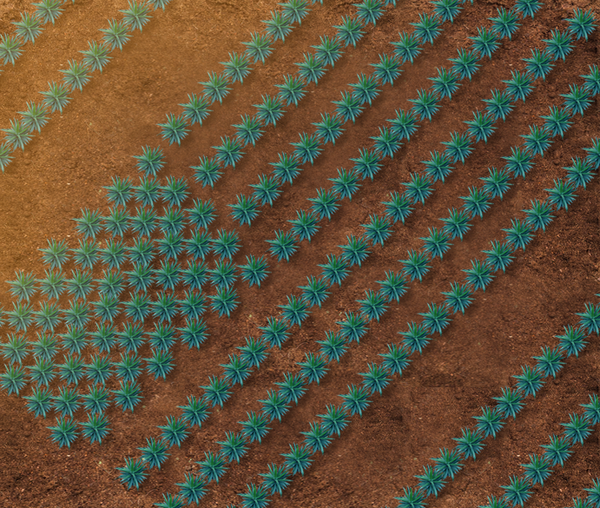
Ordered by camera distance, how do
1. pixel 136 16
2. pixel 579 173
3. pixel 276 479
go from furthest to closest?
pixel 136 16 < pixel 579 173 < pixel 276 479

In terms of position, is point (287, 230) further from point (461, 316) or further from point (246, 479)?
point (246, 479)

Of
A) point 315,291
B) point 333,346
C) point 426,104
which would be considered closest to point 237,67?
point 426,104

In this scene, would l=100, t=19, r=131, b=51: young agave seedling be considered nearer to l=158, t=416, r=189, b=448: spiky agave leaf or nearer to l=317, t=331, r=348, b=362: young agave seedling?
l=317, t=331, r=348, b=362: young agave seedling

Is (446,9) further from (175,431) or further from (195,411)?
(175,431)

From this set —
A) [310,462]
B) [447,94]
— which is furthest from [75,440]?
[447,94]

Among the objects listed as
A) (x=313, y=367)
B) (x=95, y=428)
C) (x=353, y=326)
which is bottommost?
(x=95, y=428)

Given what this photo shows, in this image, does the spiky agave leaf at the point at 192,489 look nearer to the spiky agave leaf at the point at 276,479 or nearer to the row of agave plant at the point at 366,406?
the row of agave plant at the point at 366,406

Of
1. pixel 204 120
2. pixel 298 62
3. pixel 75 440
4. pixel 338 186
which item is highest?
pixel 298 62
